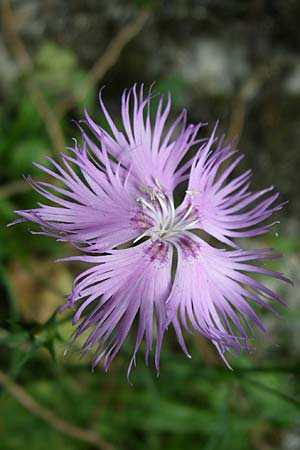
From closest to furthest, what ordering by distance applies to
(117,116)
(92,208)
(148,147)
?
(92,208), (148,147), (117,116)

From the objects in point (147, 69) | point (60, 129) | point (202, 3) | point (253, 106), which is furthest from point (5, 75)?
point (253, 106)

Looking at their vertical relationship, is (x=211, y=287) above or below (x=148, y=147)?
below

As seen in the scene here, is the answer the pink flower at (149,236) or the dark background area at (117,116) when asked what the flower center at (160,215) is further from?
the dark background area at (117,116)

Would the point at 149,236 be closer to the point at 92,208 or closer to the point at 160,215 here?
the point at 160,215

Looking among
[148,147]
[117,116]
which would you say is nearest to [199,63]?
[117,116]

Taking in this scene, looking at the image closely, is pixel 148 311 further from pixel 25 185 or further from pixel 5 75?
pixel 5 75

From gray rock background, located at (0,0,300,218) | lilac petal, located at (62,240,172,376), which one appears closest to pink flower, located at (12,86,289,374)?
lilac petal, located at (62,240,172,376)

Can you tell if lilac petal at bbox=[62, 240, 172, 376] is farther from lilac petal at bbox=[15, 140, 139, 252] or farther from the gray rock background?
the gray rock background
